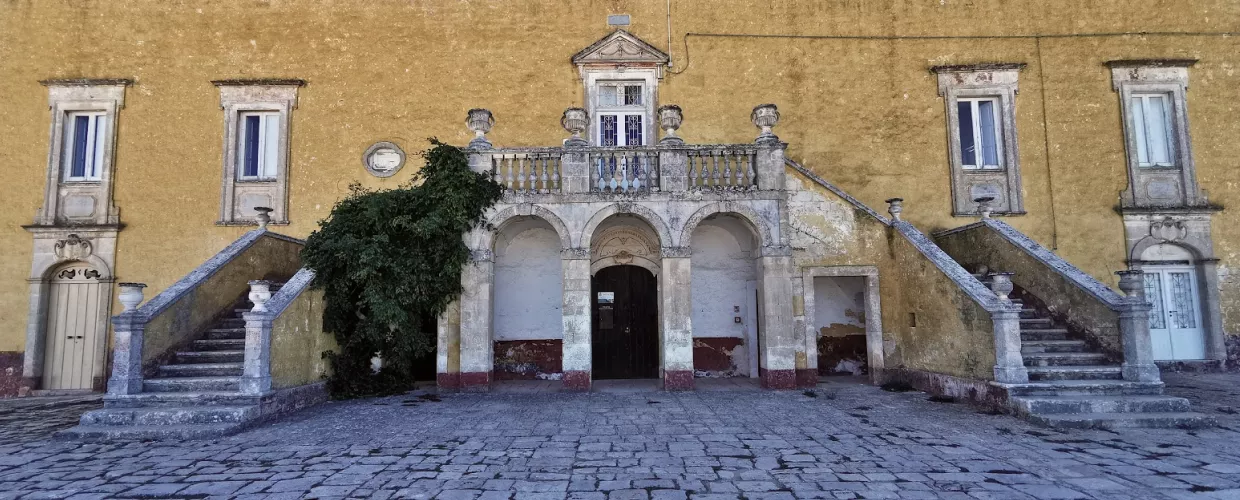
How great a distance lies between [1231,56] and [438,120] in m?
16.1

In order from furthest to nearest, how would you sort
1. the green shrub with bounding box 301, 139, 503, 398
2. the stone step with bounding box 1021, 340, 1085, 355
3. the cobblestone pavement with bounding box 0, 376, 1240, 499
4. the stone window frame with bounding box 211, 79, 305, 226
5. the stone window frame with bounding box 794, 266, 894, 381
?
1. the stone window frame with bounding box 211, 79, 305, 226
2. the stone window frame with bounding box 794, 266, 894, 381
3. the green shrub with bounding box 301, 139, 503, 398
4. the stone step with bounding box 1021, 340, 1085, 355
5. the cobblestone pavement with bounding box 0, 376, 1240, 499

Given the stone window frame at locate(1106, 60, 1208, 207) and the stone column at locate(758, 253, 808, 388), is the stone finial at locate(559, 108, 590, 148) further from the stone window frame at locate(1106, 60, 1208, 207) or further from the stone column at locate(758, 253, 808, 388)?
the stone window frame at locate(1106, 60, 1208, 207)

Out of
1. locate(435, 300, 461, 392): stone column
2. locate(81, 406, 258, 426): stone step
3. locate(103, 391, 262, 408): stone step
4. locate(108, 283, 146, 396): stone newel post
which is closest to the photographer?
locate(81, 406, 258, 426): stone step

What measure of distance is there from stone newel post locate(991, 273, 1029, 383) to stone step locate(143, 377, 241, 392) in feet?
30.9

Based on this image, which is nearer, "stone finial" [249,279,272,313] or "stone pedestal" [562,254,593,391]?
"stone finial" [249,279,272,313]

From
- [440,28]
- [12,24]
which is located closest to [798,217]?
[440,28]

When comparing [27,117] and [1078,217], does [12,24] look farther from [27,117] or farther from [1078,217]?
[1078,217]

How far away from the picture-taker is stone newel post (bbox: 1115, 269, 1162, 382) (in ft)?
25.8

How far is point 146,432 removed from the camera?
693cm

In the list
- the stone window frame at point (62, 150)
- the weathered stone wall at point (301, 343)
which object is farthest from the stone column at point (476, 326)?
the stone window frame at point (62, 150)

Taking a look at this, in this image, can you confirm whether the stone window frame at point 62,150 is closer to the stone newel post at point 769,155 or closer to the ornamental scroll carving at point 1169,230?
the stone newel post at point 769,155

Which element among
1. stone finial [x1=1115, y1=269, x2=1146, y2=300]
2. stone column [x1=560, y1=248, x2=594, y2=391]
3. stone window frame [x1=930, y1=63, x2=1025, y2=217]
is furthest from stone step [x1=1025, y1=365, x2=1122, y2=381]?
stone column [x1=560, y1=248, x2=594, y2=391]

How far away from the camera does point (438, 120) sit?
12719 mm

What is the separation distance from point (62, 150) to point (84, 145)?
1.17 ft
